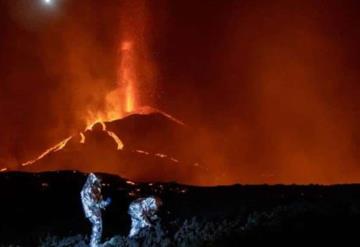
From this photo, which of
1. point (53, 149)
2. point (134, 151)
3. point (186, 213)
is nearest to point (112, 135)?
point (134, 151)

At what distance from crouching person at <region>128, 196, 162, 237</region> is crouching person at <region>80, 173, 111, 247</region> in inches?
16.7

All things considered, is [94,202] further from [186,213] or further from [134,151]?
[134,151]

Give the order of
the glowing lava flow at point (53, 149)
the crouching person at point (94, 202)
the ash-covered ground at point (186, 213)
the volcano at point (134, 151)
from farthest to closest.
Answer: the glowing lava flow at point (53, 149), the volcano at point (134, 151), the crouching person at point (94, 202), the ash-covered ground at point (186, 213)

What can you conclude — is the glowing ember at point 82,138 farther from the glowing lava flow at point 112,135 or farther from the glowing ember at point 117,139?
the glowing ember at point 117,139

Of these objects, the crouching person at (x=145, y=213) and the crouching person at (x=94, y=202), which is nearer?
the crouching person at (x=145, y=213)

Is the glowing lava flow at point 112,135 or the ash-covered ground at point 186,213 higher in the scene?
the glowing lava flow at point 112,135

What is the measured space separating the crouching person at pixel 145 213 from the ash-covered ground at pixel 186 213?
4.1 inches

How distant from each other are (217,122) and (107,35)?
10.5 ft

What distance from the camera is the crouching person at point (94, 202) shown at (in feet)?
24.5

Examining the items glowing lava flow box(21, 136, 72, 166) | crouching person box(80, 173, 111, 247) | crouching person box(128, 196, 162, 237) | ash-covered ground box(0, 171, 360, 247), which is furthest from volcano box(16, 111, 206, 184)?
crouching person box(128, 196, 162, 237)

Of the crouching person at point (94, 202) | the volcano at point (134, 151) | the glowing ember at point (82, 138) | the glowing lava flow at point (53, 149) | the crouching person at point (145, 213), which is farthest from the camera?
the glowing ember at point (82, 138)

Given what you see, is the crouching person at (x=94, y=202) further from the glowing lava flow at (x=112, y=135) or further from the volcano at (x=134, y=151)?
the glowing lava flow at (x=112, y=135)

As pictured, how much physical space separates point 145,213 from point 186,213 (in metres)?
0.54

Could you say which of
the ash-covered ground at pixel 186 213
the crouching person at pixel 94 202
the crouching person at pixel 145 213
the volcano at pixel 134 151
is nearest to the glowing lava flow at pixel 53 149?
the volcano at pixel 134 151
